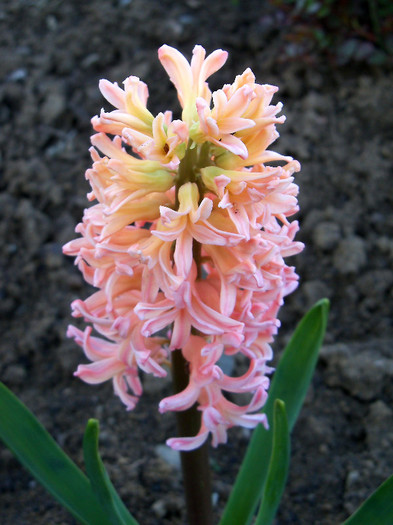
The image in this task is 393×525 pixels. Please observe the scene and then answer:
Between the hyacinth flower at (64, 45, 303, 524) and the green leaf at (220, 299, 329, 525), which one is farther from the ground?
the hyacinth flower at (64, 45, 303, 524)

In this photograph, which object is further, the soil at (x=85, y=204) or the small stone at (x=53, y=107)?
the small stone at (x=53, y=107)

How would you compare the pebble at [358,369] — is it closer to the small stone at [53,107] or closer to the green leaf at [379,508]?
the green leaf at [379,508]

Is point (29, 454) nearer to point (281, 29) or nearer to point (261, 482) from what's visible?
point (261, 482)

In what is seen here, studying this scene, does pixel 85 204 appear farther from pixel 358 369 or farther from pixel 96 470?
pixel 96 470

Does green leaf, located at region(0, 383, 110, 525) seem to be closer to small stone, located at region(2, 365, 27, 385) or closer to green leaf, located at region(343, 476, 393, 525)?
green leaf, located at region(343, 476, 393, 525)

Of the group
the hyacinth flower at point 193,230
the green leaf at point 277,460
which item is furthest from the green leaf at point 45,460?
the green leaf at point 277,460

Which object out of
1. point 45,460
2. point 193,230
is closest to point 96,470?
point 45,460


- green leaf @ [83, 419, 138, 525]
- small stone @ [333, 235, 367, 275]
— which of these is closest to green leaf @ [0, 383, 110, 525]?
green leaf @ [83, 419, 138, 525]
